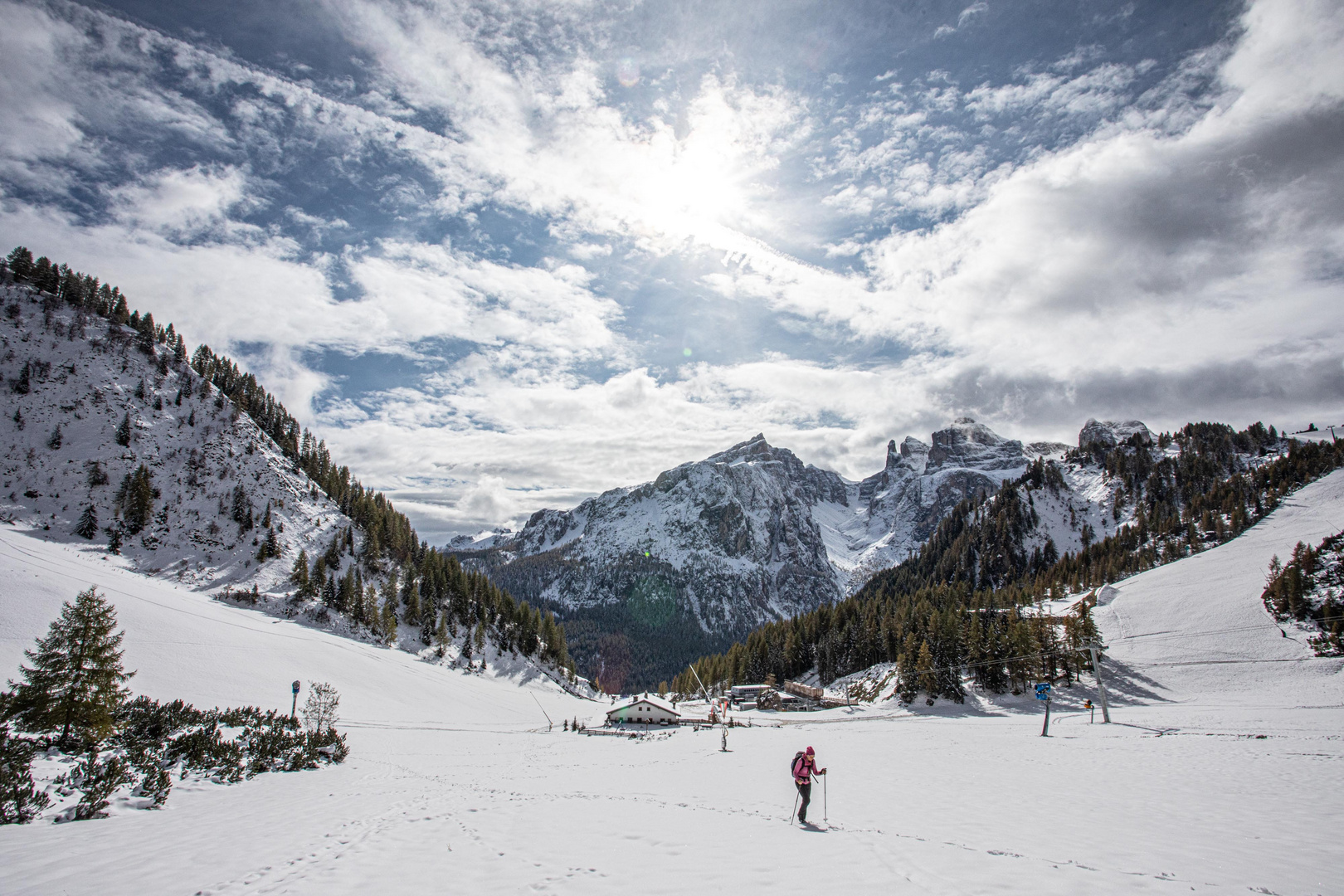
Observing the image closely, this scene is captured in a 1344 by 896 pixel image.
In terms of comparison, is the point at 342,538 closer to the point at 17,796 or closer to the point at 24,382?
the point at 24,382

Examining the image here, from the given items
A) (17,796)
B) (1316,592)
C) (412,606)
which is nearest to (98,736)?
(17,796)

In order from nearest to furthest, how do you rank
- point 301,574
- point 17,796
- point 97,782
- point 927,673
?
point 17,796 → point 97,782 → point 927,673 → point 301,574

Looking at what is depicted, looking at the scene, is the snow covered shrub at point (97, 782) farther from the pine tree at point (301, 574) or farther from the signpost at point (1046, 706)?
the pine tree at point (301, 574)

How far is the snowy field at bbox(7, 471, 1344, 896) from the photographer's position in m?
10.1

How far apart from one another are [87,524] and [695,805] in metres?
103

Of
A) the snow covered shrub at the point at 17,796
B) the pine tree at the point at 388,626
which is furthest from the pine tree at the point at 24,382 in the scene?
the snow covered shrub at the point at 17,796

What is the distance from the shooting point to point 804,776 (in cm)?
1559

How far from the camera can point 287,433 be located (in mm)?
135625

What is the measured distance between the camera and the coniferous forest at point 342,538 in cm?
8931

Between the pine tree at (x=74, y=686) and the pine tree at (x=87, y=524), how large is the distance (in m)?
78.7

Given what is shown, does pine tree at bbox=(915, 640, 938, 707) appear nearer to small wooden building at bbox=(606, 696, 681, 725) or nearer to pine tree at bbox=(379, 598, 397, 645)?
small wooden building at bbox=(606, 696, 681, 725)

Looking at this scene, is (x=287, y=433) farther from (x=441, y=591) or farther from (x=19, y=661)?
(x=19, y=661)

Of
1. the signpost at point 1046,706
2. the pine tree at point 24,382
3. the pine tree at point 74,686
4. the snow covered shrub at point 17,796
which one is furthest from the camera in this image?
the pine tree at point 24,382

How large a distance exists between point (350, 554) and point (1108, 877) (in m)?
118
